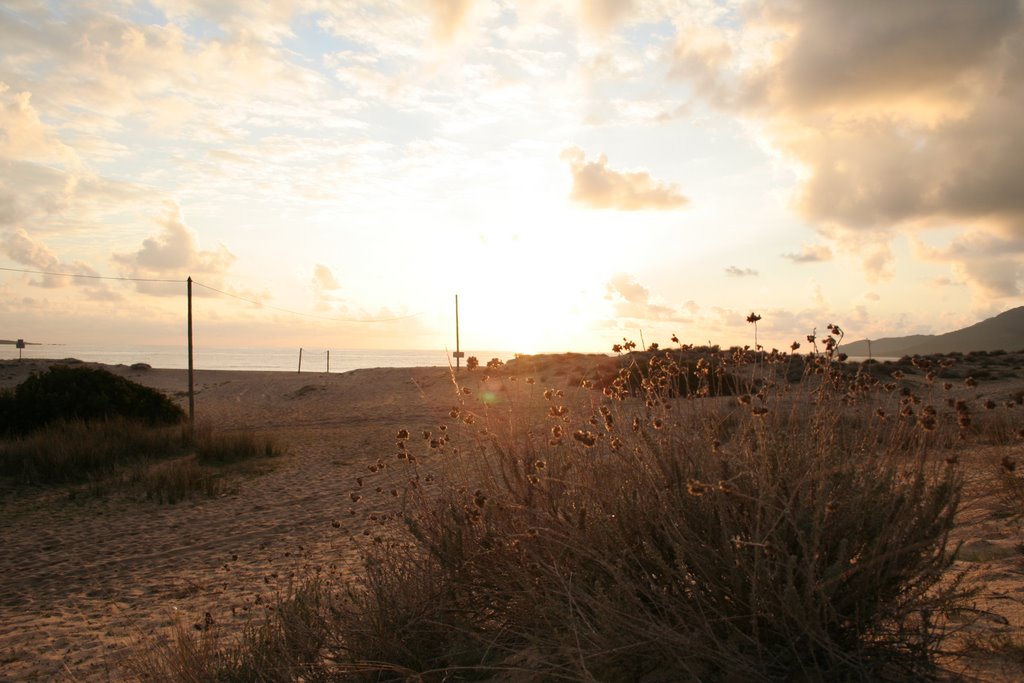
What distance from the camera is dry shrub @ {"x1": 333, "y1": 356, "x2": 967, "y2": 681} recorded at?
2873 millimetres

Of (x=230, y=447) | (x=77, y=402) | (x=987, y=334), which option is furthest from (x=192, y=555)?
(x=987, y=334)

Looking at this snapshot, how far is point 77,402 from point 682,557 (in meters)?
19.4

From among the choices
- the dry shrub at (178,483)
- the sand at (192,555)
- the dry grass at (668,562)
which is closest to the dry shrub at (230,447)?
the sand at (192,555)

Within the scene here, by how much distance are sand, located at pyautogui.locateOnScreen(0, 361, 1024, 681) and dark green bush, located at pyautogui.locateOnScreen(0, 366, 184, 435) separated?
4.52m

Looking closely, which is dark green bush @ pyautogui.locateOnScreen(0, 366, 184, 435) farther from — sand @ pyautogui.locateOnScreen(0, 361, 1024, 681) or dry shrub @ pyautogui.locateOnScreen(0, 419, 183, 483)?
sand @ pyautogui.locateOnScreen(0, 361, 1024, 681)

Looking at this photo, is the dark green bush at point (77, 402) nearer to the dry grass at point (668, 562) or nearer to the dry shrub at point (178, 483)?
the dry shrub at point (178, 483)

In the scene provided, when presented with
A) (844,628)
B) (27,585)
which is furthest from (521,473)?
(27,585)

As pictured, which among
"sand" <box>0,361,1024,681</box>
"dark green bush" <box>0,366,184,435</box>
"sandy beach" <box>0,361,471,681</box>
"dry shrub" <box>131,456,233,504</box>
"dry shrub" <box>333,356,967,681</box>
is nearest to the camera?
"dry shrub" <box>333,356,967,681</box>

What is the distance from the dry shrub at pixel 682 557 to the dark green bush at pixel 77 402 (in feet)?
53.2

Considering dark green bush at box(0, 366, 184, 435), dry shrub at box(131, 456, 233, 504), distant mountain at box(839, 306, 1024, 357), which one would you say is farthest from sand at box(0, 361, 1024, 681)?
distant mountain at box(839, 306, 1024, 357)

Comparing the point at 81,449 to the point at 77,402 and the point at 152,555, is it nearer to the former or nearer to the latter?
the point at 77,402

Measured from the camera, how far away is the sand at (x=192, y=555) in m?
5.19

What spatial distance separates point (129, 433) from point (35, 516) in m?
5.20

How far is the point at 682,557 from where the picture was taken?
2.99m
